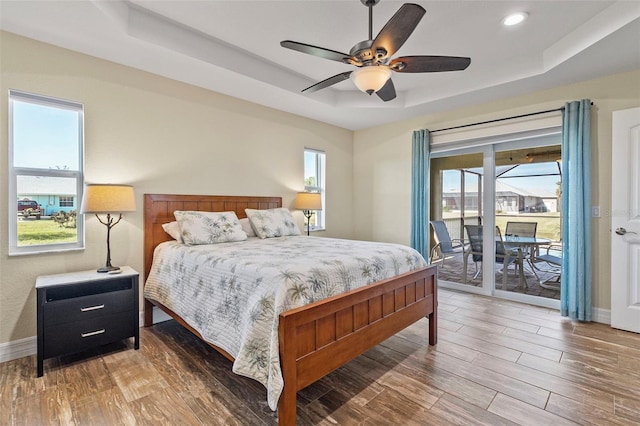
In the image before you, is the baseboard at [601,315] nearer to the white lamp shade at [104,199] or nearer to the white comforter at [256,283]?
the white comforter at [256,283]

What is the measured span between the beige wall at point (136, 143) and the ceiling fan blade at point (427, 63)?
208cm

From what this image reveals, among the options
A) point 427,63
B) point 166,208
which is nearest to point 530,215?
point 427,63

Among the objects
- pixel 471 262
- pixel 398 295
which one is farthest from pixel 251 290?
pixel 471 262

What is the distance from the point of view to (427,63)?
7.13ft

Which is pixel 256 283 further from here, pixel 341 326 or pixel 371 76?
pixel 371 76

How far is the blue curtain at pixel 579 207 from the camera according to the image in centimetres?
321

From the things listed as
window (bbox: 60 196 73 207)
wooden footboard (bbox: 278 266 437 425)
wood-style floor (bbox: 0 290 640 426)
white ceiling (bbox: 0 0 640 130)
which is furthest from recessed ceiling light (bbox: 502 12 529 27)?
window (bbox: 60 196 73 207)

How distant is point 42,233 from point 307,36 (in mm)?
2980

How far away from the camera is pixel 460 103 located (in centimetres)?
411

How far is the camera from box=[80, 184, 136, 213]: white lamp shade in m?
2.54

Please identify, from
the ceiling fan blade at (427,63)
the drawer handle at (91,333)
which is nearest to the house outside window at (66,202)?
the drawer handle at (91,333)

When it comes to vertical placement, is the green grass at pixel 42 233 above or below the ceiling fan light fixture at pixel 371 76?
below

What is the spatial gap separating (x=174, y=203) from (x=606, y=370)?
412 cm

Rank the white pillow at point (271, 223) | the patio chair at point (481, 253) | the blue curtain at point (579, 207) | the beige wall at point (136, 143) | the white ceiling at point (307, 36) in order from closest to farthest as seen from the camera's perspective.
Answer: the white ceiling at point (307, 36), the beige wall at point (136, 143), the blue curtain at point (579, 207), the white pillow at point (271, 223), the patio chair at point (481, 253)
